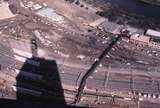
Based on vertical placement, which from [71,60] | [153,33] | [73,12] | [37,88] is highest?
[153,33]

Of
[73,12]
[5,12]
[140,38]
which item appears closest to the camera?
[140,38]

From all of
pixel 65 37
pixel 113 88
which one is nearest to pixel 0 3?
pixel 65 37

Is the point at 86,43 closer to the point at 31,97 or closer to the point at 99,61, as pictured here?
the point at 99,61

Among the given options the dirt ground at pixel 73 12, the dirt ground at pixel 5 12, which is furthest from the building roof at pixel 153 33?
the dirt ground at pixel 5 12

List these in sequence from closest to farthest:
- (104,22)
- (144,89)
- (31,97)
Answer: (31,97)
(144,89)
(104,22)

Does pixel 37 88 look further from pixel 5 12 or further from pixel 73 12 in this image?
pixel 73 12

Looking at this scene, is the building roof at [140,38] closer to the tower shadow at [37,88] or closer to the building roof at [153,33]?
the building roof at [153,33]

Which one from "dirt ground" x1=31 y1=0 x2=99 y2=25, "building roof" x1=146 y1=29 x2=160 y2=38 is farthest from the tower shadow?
"building roof" x1=146 y1=29 x2=160 y2=38

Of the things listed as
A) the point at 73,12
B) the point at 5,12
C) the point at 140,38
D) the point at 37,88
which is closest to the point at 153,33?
the point at 140,38
